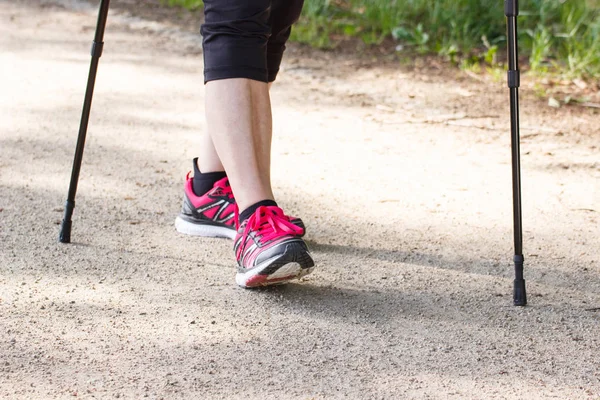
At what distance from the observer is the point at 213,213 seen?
8.86 feet

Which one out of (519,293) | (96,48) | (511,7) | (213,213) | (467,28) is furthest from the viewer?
(467,28)

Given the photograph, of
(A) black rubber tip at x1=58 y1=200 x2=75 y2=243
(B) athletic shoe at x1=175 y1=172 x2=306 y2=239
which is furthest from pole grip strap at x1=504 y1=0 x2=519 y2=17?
(A) black rubber tip at x1=58 y1=200 x2=75 y2=243

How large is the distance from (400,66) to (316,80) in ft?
1.99

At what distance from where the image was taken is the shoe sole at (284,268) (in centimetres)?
216

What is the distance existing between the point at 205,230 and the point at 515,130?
1.08 m

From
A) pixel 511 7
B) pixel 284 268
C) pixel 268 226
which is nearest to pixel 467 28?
pixel 511 7

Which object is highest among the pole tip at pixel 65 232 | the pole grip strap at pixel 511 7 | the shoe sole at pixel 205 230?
the pole grip strap at pixel 511 7

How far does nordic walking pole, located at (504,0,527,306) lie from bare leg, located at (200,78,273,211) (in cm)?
69

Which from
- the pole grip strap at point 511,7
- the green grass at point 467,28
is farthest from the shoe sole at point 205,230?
the green grass at point 467,28

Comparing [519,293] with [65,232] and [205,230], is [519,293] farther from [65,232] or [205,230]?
[65,232]

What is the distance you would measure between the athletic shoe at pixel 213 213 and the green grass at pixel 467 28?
285 cm

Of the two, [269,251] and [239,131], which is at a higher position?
[239,131]

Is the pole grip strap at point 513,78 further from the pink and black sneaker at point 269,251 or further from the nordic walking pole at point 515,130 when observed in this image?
the pink and black sneaker at point 269,251

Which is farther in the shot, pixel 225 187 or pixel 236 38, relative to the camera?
pixel 225 187
